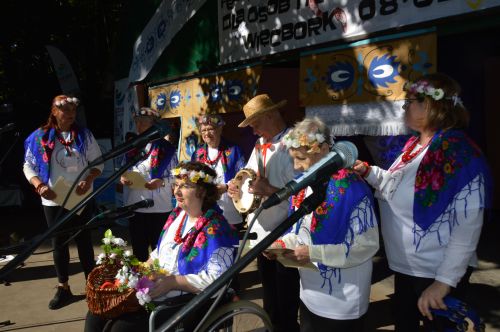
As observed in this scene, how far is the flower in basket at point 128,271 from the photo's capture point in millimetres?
2105

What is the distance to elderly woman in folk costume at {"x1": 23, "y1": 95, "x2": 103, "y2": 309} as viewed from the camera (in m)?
4.21

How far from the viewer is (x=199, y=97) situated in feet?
21.0

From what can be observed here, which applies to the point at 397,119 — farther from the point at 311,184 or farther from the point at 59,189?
the point at 59,189

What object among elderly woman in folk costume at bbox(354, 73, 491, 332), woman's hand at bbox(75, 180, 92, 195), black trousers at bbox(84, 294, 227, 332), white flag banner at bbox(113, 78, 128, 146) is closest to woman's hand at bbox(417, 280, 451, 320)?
elderly woman in folk costume at bbox(354, 73, 491, 332)

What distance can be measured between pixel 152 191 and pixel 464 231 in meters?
3.13

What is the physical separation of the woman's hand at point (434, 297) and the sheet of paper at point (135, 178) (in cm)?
294

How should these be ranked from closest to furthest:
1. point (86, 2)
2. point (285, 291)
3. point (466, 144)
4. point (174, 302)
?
point (466, 144)
point (174, 302)
point (285, 291)
point (86, 2)

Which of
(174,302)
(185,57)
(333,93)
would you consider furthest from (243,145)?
(174,302)

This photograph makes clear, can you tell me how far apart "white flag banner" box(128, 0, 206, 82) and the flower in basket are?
5201mm

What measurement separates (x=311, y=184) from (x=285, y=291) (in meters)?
2.01

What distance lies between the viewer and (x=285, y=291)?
3.17 meters

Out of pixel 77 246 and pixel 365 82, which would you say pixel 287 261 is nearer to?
pixel 365 82

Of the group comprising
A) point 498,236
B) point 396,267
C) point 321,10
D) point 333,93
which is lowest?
point 498,236

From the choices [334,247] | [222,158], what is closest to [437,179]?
[334,247]
